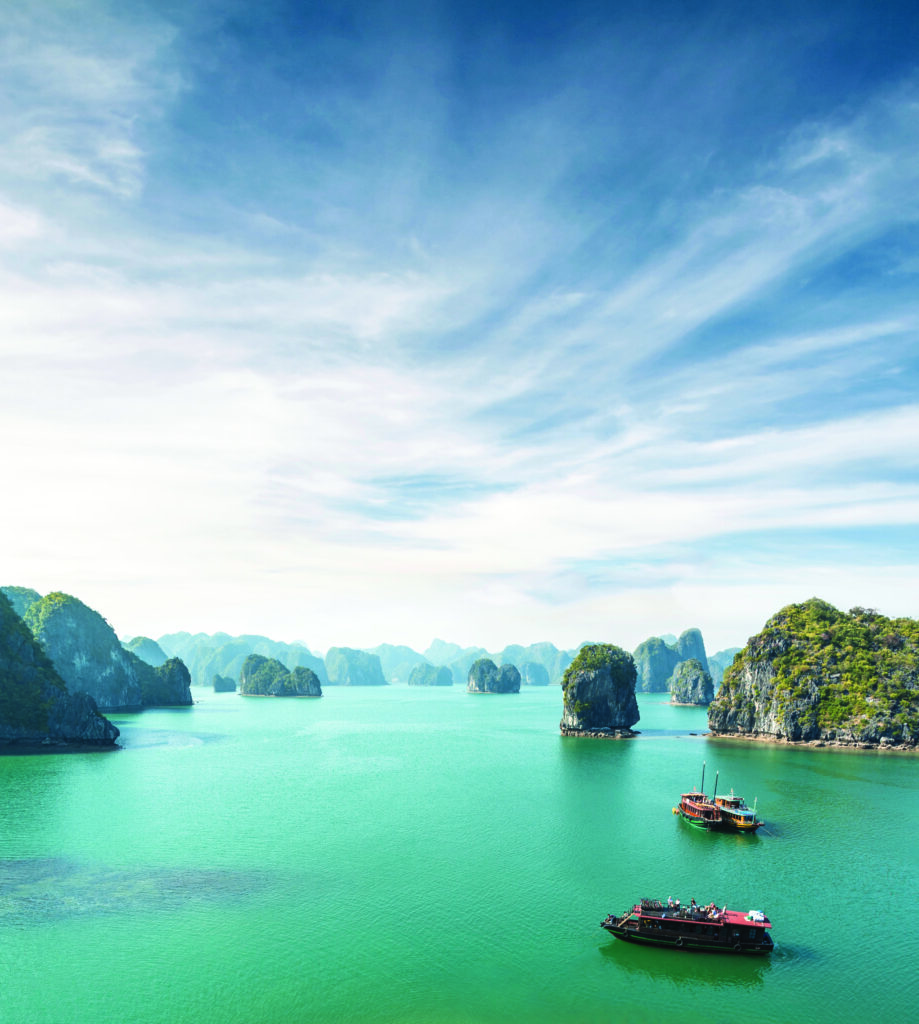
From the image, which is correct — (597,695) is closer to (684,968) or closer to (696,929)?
(696,929)

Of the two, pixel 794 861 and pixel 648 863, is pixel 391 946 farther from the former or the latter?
pixel 794 861

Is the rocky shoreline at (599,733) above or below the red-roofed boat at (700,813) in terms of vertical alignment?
below

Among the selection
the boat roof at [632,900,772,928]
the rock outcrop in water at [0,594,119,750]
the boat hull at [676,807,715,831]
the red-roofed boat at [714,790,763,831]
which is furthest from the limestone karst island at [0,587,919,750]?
the boat roof at [632,900,772,928]

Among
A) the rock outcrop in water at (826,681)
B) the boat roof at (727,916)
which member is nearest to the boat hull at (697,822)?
the boat roof at (727,916)

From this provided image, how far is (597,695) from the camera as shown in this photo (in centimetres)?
17000

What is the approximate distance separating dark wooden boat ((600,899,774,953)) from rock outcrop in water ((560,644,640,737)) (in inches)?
4674

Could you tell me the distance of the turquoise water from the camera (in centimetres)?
4133

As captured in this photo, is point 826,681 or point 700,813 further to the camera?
point 826,681

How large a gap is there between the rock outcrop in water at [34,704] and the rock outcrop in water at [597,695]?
109 metres

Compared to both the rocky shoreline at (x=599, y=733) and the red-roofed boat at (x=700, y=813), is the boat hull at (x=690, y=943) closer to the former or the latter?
the red-roofed boat at (x=700, y=813)

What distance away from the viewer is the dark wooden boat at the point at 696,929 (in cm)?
4741

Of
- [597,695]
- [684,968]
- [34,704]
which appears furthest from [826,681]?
[34,704]

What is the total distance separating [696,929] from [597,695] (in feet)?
409

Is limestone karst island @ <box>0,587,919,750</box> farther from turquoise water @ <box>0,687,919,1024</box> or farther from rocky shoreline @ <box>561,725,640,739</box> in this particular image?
turquoise water @ <box>0,687,919,1024</box>
